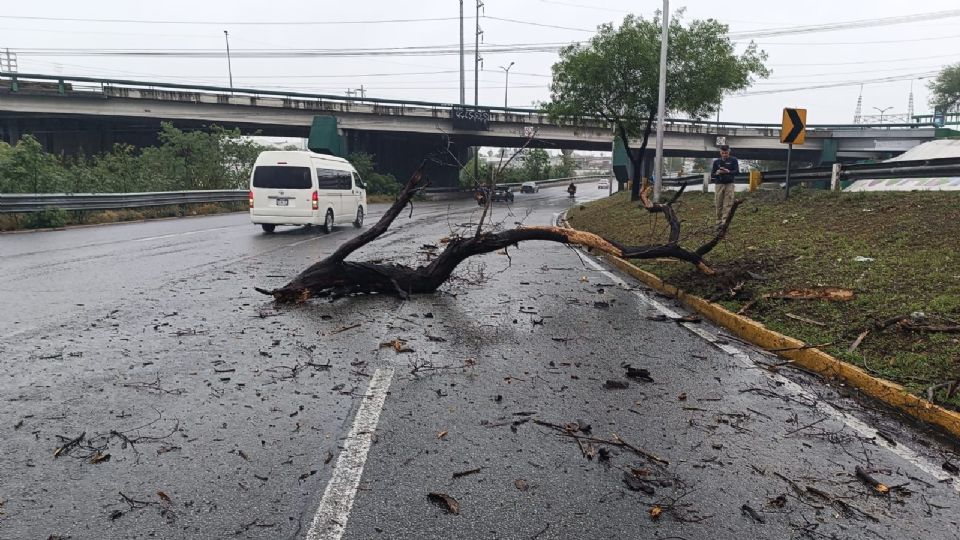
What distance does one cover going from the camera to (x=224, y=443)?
375cm

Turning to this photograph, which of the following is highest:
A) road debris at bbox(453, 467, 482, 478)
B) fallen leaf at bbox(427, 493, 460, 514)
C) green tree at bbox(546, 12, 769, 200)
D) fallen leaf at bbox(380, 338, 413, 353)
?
green tree at bbox(546, 12, 769, 200)

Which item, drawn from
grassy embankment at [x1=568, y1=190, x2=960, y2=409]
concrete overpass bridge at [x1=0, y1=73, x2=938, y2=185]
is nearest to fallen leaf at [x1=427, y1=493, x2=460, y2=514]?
grassy embankment at [x1=568, y1=190, x2=960, y2=409]

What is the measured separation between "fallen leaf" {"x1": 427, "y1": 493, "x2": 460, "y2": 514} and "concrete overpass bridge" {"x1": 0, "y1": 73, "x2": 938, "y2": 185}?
34705mm

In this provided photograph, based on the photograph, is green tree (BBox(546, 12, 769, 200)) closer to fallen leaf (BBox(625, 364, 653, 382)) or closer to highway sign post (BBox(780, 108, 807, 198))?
highway sign post (BBox(780, 108, 807, 198))

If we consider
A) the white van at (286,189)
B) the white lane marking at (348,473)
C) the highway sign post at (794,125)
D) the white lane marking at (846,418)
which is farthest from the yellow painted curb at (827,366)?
the white van at (286,189)

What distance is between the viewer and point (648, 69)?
965 inches

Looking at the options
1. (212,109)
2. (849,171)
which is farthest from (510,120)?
(849,171)

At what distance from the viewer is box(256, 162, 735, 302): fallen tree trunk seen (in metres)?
8.31

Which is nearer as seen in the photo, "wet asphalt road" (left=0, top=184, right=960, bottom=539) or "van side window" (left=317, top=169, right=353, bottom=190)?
"wet asphalt road" (left=0, top=184, right=960, bottom=539)

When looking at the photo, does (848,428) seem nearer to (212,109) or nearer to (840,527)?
(840,527)

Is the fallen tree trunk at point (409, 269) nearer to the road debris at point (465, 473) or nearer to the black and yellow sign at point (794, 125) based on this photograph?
the road debris at point (465, 473)

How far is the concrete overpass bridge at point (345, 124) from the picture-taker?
136ft

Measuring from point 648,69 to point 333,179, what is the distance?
563 inches

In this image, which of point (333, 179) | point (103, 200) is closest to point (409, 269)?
point (333, 179)
